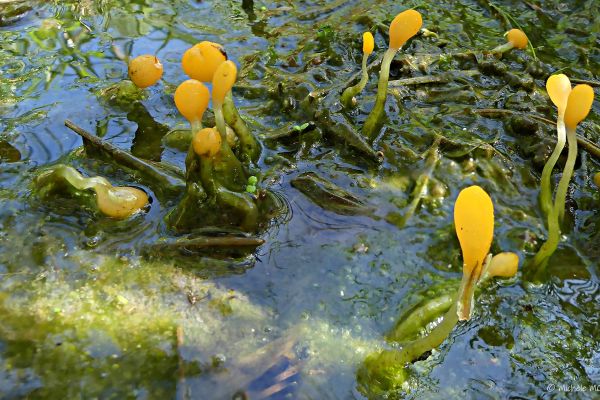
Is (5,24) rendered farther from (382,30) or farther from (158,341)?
(158,341)

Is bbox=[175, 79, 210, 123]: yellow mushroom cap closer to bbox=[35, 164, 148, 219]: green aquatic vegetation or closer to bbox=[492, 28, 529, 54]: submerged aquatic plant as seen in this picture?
bbox=[35, 164, 148, 219]: green aquatic vegetation

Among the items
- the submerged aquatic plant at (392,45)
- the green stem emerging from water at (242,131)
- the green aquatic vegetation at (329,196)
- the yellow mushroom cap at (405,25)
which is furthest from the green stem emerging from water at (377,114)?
the green stem emerging from water at (242,131)

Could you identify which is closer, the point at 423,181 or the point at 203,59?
the point at 203,59

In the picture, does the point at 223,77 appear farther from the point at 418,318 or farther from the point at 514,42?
the point at 514,42

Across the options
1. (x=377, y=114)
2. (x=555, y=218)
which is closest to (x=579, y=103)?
(x=555, y=218)

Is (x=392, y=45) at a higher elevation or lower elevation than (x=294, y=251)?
higher

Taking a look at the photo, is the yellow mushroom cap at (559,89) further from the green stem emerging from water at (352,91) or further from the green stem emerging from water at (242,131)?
the green stem emerging from water at (242,131)
